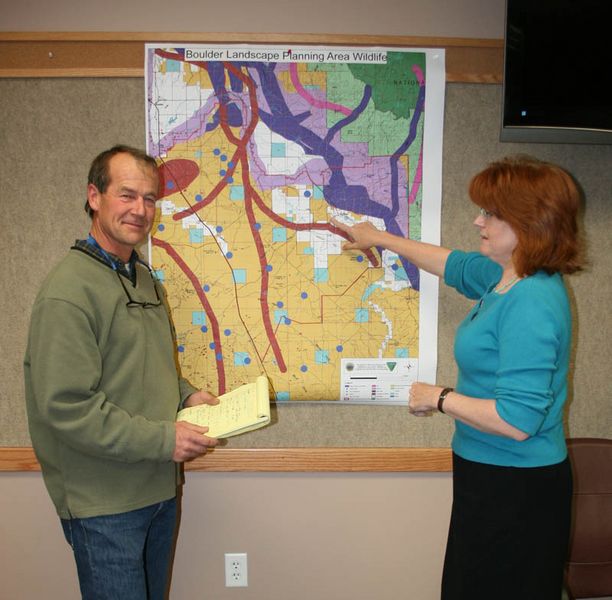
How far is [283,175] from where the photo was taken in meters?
1.69

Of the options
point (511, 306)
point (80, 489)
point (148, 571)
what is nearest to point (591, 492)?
point (511, 306)

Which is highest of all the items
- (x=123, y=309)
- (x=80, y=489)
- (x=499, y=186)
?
(x=499, y=186)

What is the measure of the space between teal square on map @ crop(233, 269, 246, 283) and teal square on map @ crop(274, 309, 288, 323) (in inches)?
5.8

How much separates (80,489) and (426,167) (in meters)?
1.34

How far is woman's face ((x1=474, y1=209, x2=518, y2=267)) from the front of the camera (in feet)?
4.04

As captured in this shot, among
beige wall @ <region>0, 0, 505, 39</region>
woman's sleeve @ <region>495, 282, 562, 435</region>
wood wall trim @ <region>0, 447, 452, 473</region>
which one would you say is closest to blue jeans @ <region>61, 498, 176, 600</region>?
wood wall trim @ <region>0, 447, 452, 473</region>

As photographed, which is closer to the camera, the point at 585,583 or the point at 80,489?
the point at 80,489

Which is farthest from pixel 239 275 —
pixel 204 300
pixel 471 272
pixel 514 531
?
pixel 514 531

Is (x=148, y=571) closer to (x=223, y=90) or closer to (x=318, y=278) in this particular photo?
(x=318, y=278)

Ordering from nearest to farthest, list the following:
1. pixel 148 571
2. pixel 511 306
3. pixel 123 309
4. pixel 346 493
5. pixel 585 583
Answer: pixel 511 306
pixel 123 309
pixel 148 571
pixel 585 583
pixel 346 493

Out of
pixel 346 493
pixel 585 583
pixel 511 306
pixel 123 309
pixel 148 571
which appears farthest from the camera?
pixel 346 493

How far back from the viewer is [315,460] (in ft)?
5.80

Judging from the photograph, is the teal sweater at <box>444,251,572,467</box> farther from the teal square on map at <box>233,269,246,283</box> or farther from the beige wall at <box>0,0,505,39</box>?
the beige wall at <box>0,0,505,39</box>

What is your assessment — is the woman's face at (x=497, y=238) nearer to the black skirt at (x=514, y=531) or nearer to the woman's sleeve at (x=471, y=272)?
the woman's sleeve at (x=471, y=272)
